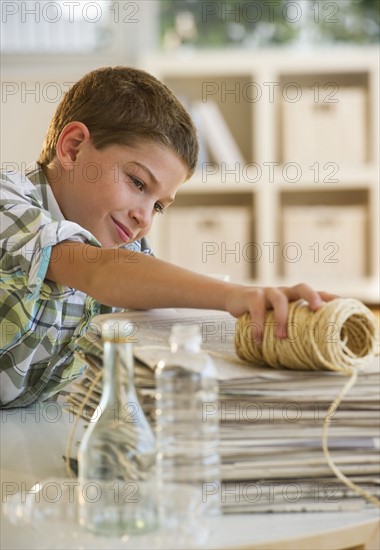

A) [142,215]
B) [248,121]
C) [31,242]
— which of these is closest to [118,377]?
[31,242]

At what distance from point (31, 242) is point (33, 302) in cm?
27

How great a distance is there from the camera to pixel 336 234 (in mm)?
4090

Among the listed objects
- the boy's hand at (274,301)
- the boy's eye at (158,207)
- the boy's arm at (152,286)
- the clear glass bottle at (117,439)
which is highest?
the boy's eye at (158,207)

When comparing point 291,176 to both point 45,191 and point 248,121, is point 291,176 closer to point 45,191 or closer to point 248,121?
point 248,121

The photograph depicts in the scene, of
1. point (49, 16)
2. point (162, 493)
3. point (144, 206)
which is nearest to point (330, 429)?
point (162, 493)

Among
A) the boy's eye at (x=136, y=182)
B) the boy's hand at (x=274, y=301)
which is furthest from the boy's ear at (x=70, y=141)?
the boy's hand at (x=274, y=301)

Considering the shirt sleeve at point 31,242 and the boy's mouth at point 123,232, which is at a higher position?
the boy's mouth at point 123,232

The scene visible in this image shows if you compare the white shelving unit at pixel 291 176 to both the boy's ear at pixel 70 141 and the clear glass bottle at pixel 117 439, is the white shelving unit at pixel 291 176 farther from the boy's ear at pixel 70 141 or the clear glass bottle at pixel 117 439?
the clear glass bottle at pixel 117 439

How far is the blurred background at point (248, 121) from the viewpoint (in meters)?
4.06

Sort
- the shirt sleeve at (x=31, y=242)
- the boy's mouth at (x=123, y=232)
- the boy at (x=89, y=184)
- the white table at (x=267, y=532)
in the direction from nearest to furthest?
the white table at (x=267, y=532)
the shirt sleeve at (x=31, y=242)
the boy at (x=89, y=184)
the boy's mouth at (x=123, y=232)

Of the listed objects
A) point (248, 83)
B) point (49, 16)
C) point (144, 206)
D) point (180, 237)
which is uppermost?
point (49, 16)

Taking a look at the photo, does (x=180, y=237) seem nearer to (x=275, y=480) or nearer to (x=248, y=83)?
(x=248, y=83)

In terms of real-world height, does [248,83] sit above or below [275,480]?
above

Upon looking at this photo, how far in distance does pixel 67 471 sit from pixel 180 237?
10.8ft
